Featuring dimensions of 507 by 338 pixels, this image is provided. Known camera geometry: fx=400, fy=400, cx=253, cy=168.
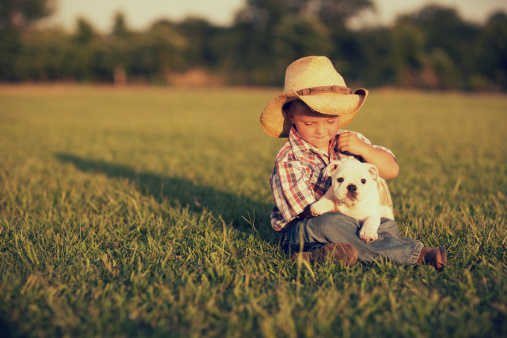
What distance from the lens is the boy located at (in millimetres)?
2740

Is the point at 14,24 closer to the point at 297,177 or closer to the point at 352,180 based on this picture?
the point at 297,177

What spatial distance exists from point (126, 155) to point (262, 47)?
5423 centimetres

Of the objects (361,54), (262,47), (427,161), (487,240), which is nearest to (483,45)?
(361,54)

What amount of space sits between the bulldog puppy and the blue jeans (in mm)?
66

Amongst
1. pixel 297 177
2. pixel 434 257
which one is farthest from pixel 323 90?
pixel 434 257

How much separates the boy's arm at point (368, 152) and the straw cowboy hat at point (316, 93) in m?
0.20

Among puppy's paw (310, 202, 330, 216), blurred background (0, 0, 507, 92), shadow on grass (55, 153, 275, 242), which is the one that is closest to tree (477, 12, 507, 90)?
blurred background (0, 0, 507, 92)

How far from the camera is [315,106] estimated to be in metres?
2.83

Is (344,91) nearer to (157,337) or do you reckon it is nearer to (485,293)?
(485,293)

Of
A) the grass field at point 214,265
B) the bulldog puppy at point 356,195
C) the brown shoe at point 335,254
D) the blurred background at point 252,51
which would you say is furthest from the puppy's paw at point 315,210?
the blurred background at point 252,51

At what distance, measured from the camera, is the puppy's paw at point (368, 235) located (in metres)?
2.70

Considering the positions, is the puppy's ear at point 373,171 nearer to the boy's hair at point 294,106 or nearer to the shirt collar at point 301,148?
the shirt collar at point 301,148

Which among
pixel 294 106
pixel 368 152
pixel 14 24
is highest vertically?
pixel 14 24

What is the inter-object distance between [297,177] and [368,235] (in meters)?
0.68
